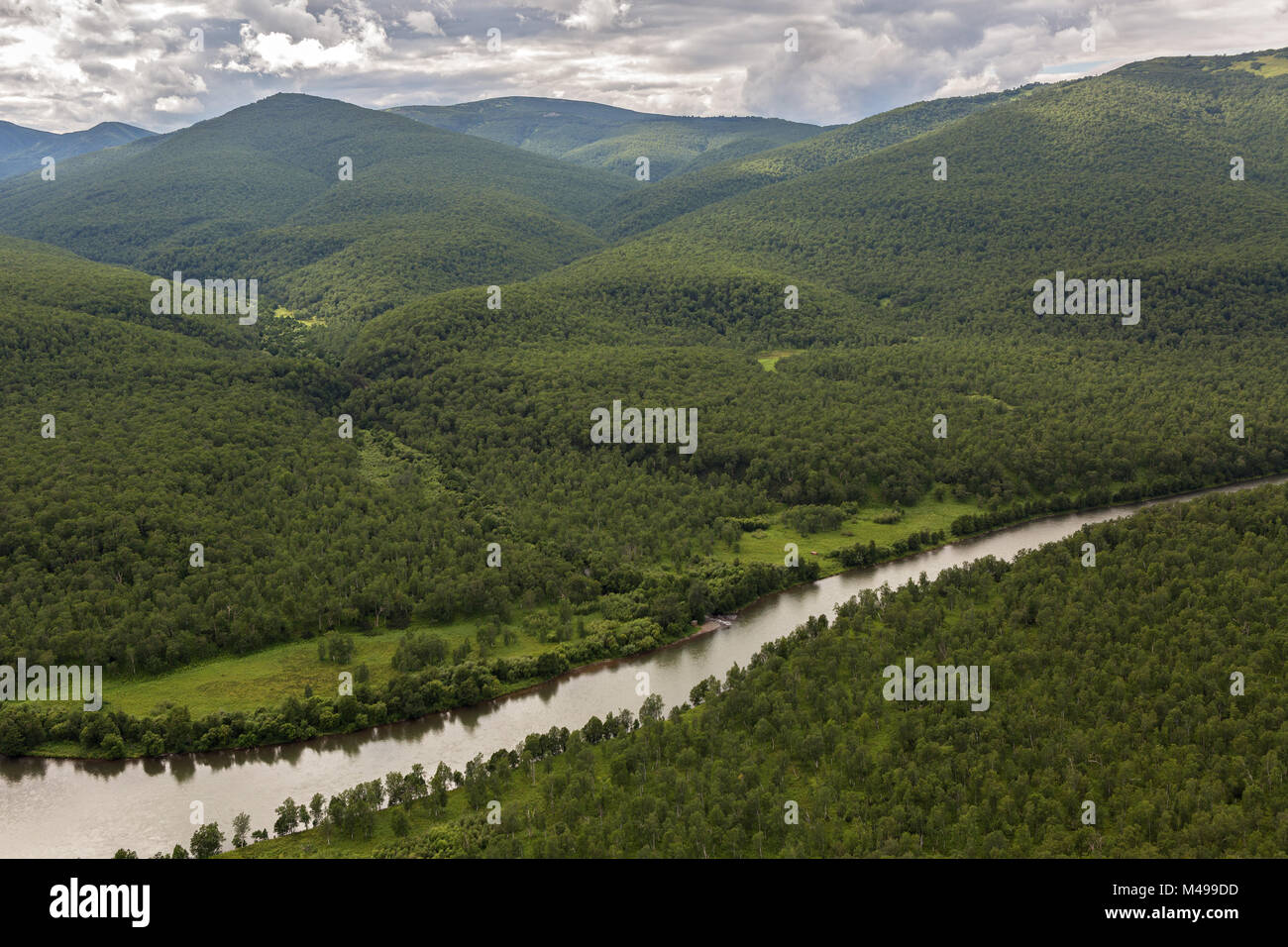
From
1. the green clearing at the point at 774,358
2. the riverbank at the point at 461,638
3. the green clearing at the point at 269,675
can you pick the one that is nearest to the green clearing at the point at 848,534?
the riverbank at the point at 461,638

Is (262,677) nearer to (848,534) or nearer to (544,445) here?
(544,445)

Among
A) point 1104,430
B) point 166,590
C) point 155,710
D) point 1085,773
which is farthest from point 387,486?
point 1104,430

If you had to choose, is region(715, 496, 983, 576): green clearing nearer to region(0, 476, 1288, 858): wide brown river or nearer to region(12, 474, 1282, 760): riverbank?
region(12, 474, 1282, 760): riverbank

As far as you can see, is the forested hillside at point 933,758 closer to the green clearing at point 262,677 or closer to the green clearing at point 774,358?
the green clearing at point 262,677

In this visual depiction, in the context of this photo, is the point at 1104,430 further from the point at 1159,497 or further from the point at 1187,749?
the point at 1187,749

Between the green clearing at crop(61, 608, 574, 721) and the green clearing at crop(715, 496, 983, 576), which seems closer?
the green clearing at crop(61, 608, 574, 721)

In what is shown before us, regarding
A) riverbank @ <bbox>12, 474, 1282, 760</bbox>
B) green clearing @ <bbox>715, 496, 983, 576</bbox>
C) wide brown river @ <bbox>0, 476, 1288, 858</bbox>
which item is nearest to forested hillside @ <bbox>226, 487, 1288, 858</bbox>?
wide brown river @ <bbox>0, 476, 1288, 858</bbox>
